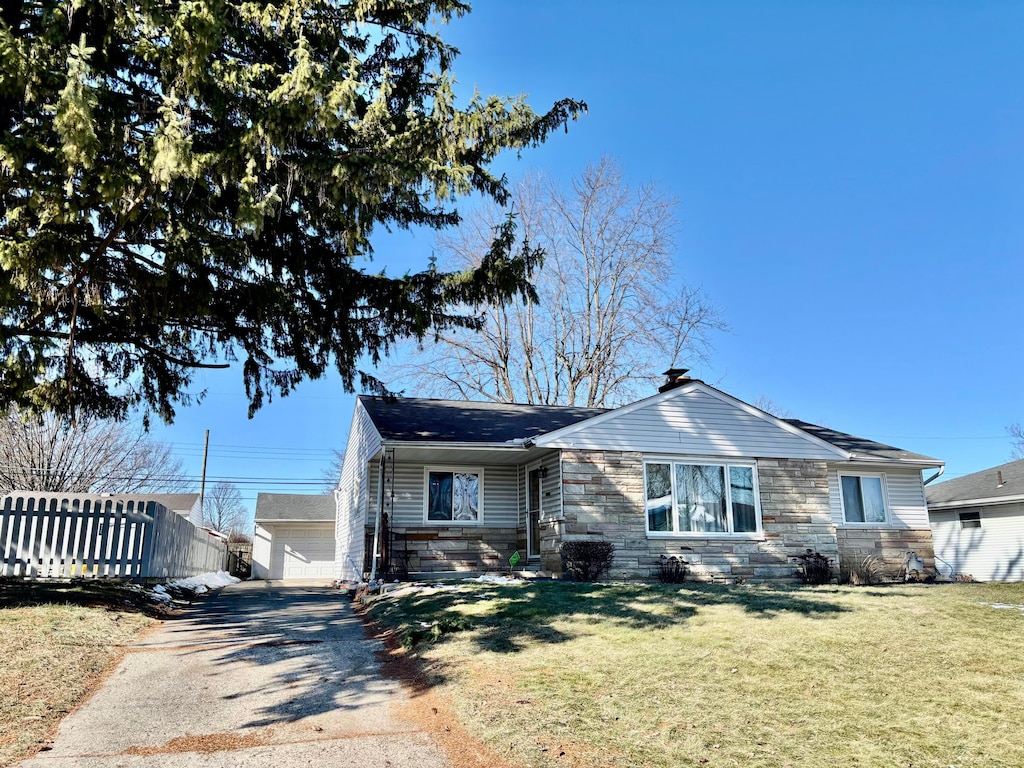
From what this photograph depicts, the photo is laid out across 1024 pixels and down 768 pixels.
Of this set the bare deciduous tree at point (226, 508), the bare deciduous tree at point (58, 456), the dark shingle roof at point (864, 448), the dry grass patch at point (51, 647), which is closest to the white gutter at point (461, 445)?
the dry grass patch at point (51, 647)

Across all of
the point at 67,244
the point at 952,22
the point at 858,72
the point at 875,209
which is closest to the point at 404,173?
the point at 67,244

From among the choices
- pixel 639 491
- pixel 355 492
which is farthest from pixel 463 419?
pixel 639 491

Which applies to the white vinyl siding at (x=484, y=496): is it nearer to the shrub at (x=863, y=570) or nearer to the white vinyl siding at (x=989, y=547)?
the shrub at (x=863, y=570)

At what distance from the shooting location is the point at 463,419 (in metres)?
16.3

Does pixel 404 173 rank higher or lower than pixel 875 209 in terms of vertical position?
lower

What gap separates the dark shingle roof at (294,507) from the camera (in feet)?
100.0

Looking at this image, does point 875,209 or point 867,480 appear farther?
point 875,209

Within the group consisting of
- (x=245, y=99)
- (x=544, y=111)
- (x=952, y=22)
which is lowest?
(x=245, y=99)

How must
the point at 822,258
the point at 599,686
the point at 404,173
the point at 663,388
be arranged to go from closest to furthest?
1. the point at 599,686
2. the point at 404,173
3. the point at 663,388
4. the point at 822,258

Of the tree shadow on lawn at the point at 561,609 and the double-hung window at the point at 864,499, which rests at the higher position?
the double-hung window at the point at 864,499

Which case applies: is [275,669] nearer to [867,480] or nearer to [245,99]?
[245,99]

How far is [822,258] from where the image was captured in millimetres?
30578

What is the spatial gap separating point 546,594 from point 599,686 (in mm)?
4412

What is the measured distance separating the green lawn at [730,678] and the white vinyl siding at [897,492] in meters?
7.65
